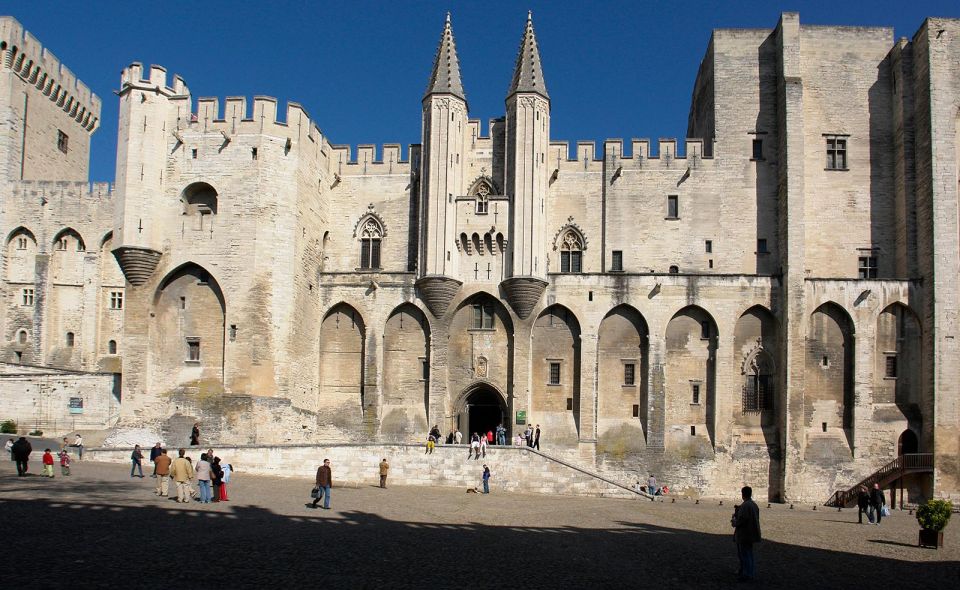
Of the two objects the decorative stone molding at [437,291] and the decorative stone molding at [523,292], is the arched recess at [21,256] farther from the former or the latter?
the decorative stone molding at [523,292]

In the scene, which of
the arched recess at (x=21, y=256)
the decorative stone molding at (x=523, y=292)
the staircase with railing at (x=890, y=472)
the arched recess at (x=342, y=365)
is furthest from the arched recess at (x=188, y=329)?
the staircase with railing at (x=890, y=472)

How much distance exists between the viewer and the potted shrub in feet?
74.5

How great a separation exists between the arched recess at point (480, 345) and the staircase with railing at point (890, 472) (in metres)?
13.3

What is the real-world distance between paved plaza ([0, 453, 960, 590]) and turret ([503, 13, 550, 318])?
11.9 metres

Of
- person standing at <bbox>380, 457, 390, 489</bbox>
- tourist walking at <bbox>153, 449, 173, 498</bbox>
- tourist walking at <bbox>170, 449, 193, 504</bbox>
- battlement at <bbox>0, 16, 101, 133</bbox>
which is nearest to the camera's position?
tourist walking at <bbox>170, 449, 193, 504</bbox>

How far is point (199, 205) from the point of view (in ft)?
124

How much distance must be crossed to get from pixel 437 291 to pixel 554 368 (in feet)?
18.7

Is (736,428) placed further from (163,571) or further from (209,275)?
(163,571)

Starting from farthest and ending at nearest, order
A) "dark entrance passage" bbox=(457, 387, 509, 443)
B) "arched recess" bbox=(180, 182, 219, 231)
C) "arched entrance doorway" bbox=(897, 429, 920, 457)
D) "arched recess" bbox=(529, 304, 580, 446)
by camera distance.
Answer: "dark entrance passage" bbox=(457, 387, 509, 443)
"arched recess" bbox=(529, 304, 580, 446)
"arched entrance doorway" bbox=(897, 429, 920, 457)
"arched recess" bbox=(180, 182, 219, 231)

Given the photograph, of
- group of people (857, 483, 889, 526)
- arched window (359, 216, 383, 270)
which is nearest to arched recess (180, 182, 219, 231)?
arched window (359, 216, 383, 270)

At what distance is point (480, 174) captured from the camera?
4181cm

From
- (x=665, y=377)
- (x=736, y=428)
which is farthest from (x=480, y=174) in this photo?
(x=736, y=428)

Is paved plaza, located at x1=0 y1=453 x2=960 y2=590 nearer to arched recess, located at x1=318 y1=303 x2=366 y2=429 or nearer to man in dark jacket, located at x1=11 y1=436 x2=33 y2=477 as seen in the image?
man in dark jacket, located at x1=11 y1=436 x2=33 y2=477

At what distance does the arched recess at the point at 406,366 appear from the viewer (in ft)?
130
